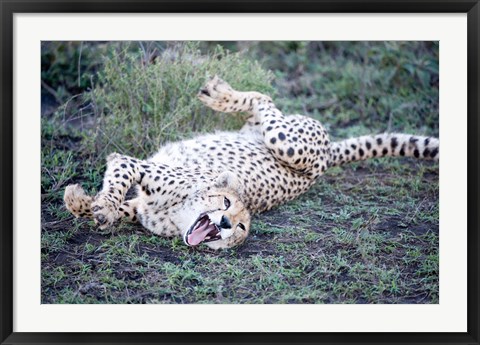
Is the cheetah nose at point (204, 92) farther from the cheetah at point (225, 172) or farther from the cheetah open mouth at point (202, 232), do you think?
the cheetah open mouth at point (202, 232)

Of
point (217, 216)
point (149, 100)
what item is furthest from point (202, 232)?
point (149, 100)

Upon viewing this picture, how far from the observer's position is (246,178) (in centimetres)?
488

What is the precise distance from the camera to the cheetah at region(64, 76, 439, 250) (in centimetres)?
444

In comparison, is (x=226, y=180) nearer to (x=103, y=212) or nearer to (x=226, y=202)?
(x=226, y=202)

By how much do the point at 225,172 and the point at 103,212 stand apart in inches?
27.6

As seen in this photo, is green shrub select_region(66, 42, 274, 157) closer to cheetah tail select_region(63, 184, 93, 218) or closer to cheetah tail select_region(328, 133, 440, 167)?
cheetah tail select_region(63, 184, 93, 218)

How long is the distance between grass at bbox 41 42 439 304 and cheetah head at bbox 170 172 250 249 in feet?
0.28

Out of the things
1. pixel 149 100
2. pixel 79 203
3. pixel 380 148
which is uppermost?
pixel 149 100

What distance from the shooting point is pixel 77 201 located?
4.54 meters

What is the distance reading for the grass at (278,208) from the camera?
423 cm

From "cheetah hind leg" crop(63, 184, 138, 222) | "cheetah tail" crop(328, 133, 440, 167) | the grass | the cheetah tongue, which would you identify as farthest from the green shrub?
the cheetah tongue
